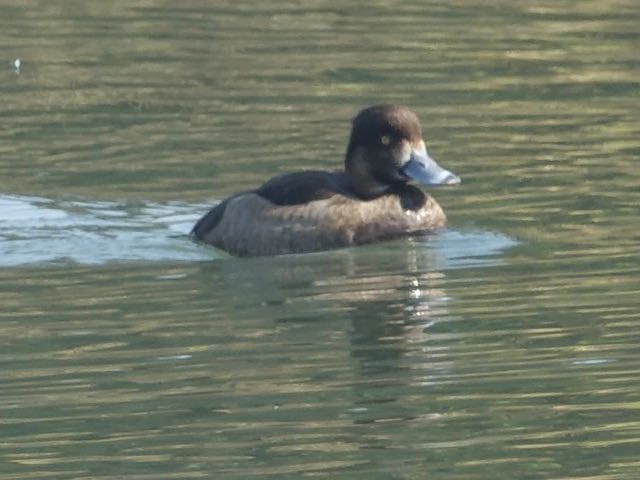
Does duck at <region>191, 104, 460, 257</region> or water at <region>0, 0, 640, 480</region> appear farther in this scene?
duck at <region>191, 104, 460, 257</region>

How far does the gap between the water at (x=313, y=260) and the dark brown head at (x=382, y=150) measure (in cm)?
53

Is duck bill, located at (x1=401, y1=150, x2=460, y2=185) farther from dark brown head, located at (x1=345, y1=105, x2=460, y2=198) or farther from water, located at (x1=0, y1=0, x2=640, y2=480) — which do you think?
water, located at (x1=0, y1=0, x2=640, y2=480)

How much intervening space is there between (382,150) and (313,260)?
1.11 m

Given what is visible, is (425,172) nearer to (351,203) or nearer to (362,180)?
(362,180)

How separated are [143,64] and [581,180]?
23.8 ft

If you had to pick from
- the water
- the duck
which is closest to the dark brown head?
the duck

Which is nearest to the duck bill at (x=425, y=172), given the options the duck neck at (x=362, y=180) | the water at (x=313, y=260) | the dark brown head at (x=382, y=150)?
the dark brown head at (x=382, y=150)

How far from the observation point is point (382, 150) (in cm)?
1504

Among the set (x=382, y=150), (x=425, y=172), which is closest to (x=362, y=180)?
(x=382, y=150)

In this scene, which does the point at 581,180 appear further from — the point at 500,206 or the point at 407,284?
the point at 407,284

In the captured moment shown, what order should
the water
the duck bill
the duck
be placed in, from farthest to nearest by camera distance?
1. the duck bill
2. the duck
3. the water

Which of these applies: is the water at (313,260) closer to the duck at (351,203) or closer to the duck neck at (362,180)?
the duck at (351,203)

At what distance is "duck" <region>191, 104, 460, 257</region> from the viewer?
1462 cm

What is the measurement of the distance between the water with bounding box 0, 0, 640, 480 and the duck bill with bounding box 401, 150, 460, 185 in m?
0.35
